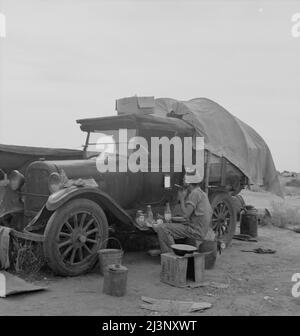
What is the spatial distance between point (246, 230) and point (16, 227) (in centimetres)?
509

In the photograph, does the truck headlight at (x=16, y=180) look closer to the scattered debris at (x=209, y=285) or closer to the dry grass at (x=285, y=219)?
the scattered debris at (x=209, y=285)

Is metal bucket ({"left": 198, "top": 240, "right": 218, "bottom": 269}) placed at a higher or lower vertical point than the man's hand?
lower

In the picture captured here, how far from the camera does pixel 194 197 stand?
689cm

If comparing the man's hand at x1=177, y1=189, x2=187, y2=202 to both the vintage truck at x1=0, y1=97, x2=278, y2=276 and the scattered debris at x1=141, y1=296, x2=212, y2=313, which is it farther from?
the scattered debris at x1=141, y1=296, x2=212, y2=313

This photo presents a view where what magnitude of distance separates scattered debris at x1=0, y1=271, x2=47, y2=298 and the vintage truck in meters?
0.48

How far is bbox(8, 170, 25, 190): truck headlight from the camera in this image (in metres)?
7.06

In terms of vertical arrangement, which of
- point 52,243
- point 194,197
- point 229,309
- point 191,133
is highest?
point 191,133

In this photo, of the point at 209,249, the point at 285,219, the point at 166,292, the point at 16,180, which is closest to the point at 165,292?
the point at 166,292

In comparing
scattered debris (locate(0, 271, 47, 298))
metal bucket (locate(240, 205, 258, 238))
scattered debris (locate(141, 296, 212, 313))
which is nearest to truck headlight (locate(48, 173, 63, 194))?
scattered debris (locate(0, 271, 47, 298))

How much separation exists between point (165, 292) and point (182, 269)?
432mm

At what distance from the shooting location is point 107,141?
7.70 meters

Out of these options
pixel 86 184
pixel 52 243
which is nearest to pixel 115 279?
pixel 52 243
